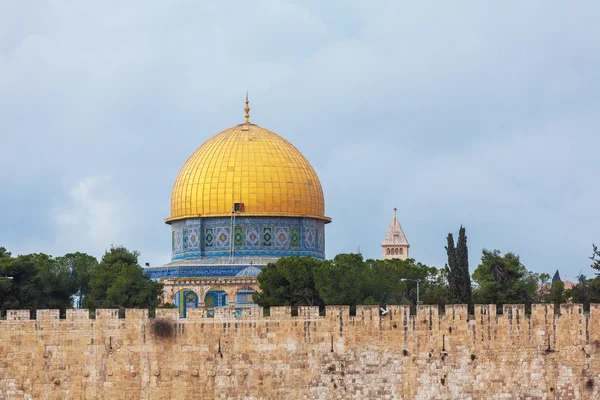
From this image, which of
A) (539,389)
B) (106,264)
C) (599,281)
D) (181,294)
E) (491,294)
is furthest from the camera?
(181,294)

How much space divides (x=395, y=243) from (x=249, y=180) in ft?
183

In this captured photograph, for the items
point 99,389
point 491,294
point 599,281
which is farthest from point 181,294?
point 99,389

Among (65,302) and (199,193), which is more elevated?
(199,193)

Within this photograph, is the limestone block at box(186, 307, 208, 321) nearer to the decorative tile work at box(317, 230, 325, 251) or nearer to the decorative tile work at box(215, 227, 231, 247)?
the decorative tile work at box(215, 227, 231, 247)

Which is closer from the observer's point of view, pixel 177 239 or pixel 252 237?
pixel 252 237

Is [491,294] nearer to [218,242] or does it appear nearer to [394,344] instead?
[394,344]

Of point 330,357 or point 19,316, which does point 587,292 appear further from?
point 19,316

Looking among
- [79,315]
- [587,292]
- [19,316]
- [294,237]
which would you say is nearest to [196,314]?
[79,315]

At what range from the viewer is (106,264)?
2960 inches

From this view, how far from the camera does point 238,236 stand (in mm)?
85375

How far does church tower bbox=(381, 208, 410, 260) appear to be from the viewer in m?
139

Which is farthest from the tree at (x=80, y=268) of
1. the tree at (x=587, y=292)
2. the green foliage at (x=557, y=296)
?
the tree at (x=587, y=292)

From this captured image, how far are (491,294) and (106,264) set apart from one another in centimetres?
2088

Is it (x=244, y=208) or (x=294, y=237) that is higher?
(x=244, y=208)
